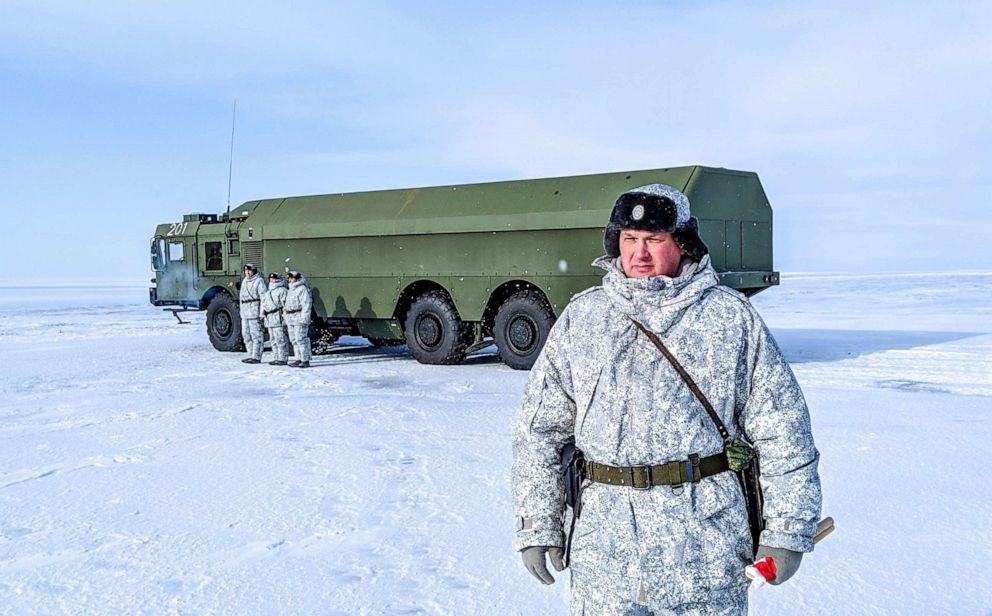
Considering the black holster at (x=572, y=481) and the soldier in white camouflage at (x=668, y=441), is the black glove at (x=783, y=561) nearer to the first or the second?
the soldier in white camouflage at (x=668, y=441)

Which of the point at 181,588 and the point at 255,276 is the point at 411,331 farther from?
the point at 181,588

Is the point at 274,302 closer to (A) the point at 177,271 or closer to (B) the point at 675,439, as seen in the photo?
(A) the point at 177,271

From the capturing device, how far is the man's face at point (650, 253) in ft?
8.05

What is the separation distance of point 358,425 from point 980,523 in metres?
5.08

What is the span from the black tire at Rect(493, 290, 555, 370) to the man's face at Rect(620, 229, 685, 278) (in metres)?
9.37

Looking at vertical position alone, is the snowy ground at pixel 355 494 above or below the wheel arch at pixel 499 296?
below

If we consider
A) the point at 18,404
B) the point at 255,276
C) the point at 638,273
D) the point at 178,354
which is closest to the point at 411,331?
the point at 255,276

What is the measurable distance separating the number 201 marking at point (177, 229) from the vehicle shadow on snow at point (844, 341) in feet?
35.5

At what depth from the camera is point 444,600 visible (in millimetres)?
3971

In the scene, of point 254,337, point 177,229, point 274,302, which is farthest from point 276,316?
point 177,229

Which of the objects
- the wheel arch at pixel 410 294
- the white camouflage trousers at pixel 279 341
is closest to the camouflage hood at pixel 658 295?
the wheel arch at pixel 410 294

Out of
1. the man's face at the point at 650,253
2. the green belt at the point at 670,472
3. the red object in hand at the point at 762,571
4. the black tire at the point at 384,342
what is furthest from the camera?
the black tire at the point at 384,342

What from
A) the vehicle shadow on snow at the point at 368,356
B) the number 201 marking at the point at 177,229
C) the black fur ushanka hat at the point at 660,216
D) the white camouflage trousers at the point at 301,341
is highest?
the number 201 marking at the point at 177,229

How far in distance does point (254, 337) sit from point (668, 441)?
12.3 metres
